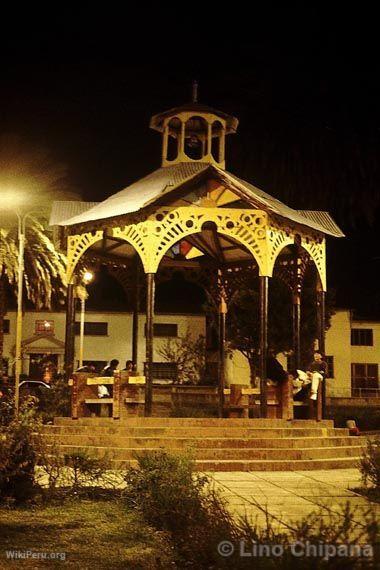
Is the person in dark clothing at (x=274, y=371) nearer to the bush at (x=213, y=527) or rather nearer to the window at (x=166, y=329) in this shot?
the bush at (x=213, y=527)

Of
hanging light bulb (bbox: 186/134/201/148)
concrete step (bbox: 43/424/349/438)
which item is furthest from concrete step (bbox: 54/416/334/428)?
hanging light bulb (bbox: 186/134/201/148)

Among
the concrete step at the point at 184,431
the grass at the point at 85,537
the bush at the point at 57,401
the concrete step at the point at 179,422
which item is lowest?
the grass at the point at 85,537

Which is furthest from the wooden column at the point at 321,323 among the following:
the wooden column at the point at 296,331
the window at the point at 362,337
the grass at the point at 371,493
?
the window at the point at 362,337

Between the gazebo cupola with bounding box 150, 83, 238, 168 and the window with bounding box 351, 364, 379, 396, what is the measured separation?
138ft

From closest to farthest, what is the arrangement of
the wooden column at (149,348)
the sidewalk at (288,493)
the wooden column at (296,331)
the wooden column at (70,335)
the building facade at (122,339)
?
the sidewalk at (288,493), the wooden column at (149,348), the wooden column at (70,335), the wooden column at (296,331), the building facade at (122,339)

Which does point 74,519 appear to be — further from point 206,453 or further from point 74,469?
point 206,453

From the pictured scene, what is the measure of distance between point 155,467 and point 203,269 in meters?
13.8

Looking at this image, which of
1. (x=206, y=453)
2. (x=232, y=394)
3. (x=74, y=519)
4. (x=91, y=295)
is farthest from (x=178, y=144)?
(x=91, y=295)

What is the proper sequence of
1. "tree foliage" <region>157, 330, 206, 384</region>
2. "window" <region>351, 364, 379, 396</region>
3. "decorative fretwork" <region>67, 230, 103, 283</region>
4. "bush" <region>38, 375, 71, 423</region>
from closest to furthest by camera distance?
"bush" <region>38, 375, 71, 423</region>, "decorative fretwork" <region>67, 230, 103, 283</region>, "tree foliage" <region>157, 330, 206, 384</region>, "window" <region>351, 364, 379, 396</region>

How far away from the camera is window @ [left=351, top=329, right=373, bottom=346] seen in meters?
60.2

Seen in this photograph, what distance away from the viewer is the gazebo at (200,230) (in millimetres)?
17328

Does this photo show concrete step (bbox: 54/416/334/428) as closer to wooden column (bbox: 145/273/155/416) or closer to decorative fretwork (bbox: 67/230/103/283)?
wooden column (bbox: 145/273/155/416)

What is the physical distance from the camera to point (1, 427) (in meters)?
9.92

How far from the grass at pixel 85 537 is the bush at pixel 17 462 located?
0.25 m
